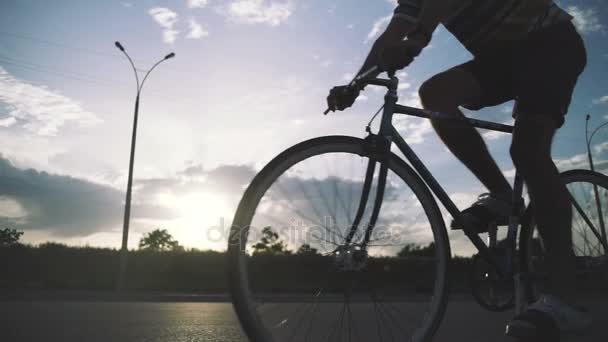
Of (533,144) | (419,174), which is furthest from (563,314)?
(419,174)

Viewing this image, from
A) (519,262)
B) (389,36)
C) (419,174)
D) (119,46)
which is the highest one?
(119,46)

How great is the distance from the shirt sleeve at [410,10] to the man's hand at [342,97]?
436 millimetres

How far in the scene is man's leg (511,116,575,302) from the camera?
2.41m

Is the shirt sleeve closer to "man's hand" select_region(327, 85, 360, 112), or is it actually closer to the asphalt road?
"man's hand" select_region(327, 85, 360, 112)

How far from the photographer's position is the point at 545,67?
2.37 m

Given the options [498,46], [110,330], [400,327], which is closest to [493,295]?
[400,327]

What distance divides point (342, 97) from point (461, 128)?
758 mm

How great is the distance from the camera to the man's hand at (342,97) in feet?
7.41

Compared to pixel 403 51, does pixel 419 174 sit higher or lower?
lower

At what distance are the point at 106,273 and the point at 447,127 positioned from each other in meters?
30.3

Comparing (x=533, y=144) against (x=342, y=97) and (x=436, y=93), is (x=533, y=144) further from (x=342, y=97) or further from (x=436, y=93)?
(x=342, y=97)

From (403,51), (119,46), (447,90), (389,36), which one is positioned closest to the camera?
(403,51)

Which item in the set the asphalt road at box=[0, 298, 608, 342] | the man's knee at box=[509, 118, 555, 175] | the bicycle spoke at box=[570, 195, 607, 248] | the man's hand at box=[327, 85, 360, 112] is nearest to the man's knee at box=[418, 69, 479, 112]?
the man's knee at box=[509, 118, 555, 175]

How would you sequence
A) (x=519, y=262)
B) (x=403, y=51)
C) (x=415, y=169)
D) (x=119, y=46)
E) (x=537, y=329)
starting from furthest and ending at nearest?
1. (x=119, y=46)
2. (x=519, y=262)
3. (x=415, y=169)
4. (x=537, y=329)
5. (x=403, y=51)
